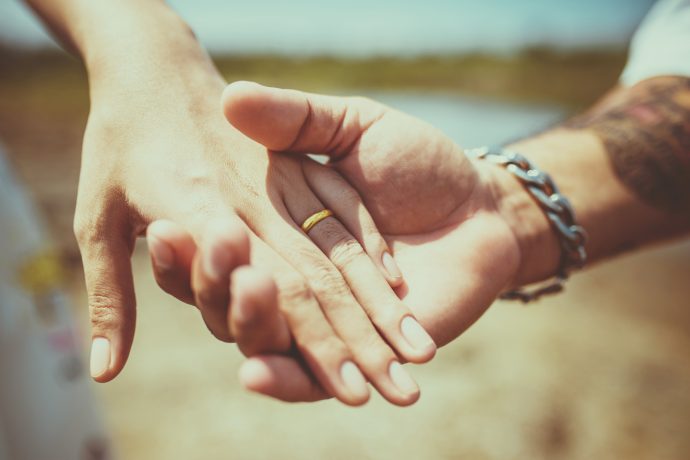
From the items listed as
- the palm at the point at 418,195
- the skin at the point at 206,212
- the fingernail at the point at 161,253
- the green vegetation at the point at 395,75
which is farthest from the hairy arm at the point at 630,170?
the green vegetation at the point at 395,75

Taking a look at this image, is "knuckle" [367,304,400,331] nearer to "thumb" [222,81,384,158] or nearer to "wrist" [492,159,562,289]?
"thumb" [222,81,384,158]

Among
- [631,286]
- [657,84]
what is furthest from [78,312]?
[631,286]

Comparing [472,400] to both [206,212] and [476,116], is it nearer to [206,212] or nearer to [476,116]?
[206,212]

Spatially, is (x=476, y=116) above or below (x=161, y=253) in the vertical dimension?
below

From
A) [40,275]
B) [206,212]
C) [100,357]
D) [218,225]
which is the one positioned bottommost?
[40,275]

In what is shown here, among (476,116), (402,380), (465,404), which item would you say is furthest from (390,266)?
(476,116)

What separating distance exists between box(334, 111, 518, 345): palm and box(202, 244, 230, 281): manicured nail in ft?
2.43

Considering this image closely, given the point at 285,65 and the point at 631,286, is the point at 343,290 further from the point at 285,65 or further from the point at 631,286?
the point at 285,65

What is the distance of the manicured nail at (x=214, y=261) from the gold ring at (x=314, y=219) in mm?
503

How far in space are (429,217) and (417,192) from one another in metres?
0.13

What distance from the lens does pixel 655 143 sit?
2439 mm

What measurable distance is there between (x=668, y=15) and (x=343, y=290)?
105 inches

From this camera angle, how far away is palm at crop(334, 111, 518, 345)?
69.1 inches

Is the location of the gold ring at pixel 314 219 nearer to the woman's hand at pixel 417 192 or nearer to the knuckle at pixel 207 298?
the woman's hand at pixel 417 192
